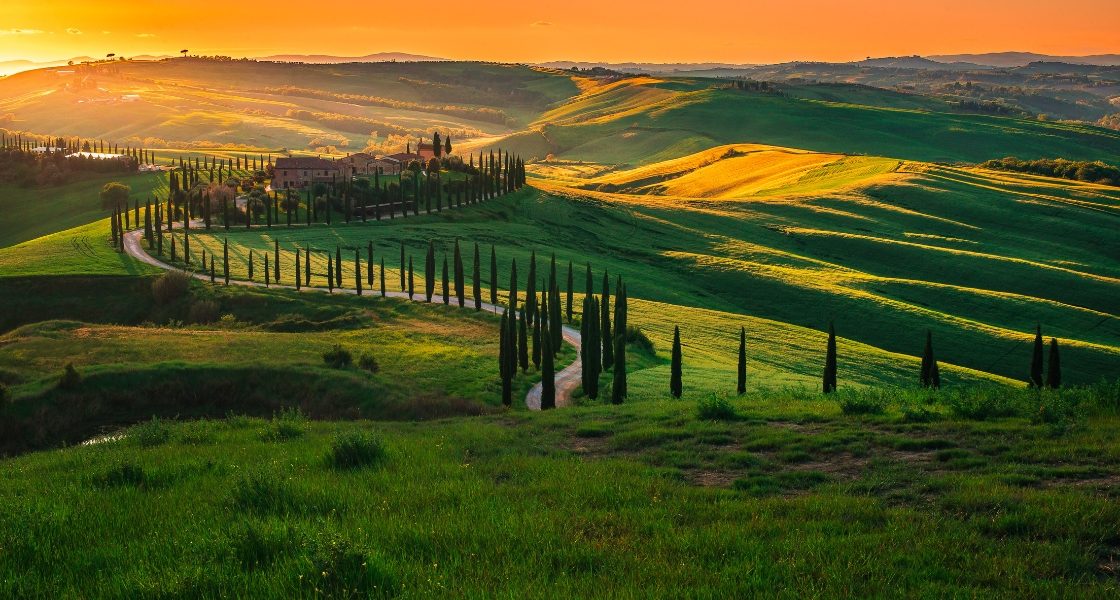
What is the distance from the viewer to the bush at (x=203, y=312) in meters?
89.9

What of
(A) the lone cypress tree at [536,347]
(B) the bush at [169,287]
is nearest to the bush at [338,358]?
(A) the lone cypress tree at [536,347]

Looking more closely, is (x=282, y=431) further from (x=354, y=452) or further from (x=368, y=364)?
(x=368, y=364)

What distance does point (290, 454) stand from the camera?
965 inches

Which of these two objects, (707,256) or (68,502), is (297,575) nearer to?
(68,502)

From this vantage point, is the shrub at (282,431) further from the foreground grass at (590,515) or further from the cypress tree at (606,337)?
the cypress tree at (606,337)

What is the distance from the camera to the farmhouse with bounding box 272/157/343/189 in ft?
545

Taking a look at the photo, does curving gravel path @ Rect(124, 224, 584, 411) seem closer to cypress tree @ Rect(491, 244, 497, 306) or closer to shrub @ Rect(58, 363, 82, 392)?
cypress tree @ Rect(491, 244, 497, 306)

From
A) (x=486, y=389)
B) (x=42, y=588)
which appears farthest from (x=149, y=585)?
(x=486, y=389)

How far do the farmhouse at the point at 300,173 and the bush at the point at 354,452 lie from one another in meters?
148

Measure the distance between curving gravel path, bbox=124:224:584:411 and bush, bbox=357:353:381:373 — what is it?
508 inches

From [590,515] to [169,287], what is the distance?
9024 centimetres

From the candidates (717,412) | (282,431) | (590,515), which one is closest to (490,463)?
(590,515)

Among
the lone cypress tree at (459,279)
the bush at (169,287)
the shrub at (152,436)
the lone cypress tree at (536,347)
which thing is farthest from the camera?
the bush at (169,287)

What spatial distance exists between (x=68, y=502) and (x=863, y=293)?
111m
